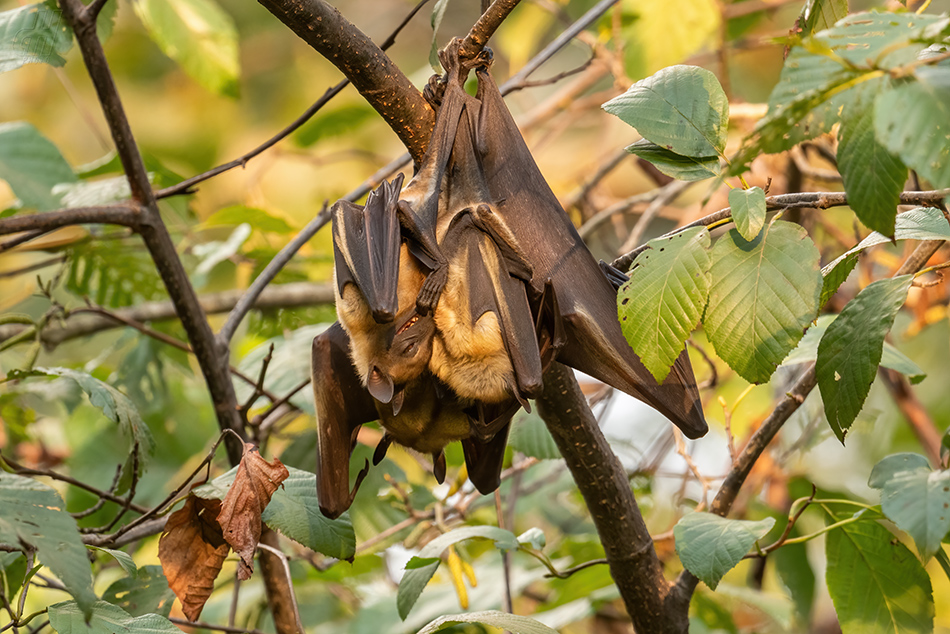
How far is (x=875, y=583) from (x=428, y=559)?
1.31m

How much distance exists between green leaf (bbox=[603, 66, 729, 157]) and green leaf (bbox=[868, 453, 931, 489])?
900mm

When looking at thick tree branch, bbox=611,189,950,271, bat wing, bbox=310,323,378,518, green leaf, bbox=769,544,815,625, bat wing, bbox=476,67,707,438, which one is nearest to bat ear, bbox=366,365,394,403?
bat wing, bbox=310,323,378,518

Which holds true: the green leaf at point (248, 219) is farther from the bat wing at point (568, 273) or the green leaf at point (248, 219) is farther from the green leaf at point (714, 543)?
the green leaf at point (714, 543)

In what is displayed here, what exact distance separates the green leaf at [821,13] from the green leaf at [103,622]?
2.06 m

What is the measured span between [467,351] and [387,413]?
1.08 feet

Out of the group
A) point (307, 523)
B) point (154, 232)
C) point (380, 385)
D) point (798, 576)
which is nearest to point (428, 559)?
point (307, 523)

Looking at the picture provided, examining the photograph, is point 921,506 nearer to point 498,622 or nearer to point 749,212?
point 749,212

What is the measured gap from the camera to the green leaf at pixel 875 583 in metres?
2.28

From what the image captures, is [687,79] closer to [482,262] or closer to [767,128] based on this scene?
[767,128]

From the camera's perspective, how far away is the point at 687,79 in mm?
1844

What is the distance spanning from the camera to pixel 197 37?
3977 mm

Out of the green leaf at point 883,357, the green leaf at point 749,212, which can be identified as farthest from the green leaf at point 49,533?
the green leaf at point 883,357

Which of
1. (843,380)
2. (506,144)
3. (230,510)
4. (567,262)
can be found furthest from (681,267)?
(230,510)

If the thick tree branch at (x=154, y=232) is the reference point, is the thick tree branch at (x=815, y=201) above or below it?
below
